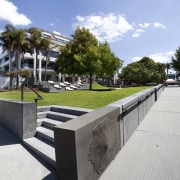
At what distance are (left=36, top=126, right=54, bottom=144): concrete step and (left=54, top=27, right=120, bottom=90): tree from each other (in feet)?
56.5

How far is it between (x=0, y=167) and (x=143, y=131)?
3836 millimetres

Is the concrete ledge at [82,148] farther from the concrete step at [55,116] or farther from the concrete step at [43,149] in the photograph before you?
the concrete step at [55,116]

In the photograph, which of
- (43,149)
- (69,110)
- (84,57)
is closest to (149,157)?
(43,149)

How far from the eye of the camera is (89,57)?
2220 centimetres

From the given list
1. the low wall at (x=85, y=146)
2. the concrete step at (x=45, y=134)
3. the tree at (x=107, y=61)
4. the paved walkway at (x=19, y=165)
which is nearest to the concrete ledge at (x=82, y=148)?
the low wall at (x=85, y=146)

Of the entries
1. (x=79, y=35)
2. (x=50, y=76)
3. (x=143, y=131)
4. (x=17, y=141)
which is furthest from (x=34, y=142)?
(x=50, y=76)

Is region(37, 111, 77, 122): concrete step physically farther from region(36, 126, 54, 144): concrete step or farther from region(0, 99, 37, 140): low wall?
region(0, 99, 37, 140): low wall

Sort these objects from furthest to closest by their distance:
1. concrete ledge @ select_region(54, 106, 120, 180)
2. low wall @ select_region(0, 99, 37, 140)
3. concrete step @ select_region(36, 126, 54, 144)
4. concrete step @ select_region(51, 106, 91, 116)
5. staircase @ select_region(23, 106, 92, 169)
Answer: concrete step @ select_region(51, 106, 91, 116)
low wall @ select_region(0, 99, 37, 140)
concrete step @ select_region(36, 126, 54, 144)
staircase @ select_region(23, 106, 92, 169)
concrete ledge @ select_region(54, 106, 120, 180)

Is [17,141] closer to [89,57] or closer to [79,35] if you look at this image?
[89,57]

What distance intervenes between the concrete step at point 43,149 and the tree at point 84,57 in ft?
58.4

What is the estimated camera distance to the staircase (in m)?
3.76

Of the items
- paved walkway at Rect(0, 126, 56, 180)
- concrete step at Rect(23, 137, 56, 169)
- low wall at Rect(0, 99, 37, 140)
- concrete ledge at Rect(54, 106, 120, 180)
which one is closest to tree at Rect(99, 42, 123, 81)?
low wall at Rect(0, 99, 37, 140)

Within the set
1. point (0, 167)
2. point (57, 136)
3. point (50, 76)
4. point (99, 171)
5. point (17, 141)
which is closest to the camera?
point (57, 136)

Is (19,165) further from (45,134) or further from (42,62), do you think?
(42,62)
